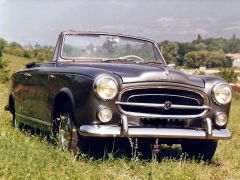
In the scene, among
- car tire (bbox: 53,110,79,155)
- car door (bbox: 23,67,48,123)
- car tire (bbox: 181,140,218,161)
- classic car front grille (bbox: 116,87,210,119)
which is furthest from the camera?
car door (bbox: 23,67,48,123)

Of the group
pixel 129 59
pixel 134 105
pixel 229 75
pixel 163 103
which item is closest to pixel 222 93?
pixel 163 103

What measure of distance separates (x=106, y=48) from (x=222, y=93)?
2.04 meters

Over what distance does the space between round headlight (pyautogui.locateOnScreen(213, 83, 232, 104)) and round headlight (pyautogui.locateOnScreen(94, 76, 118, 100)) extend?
1235mm

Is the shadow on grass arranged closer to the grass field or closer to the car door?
the grass field

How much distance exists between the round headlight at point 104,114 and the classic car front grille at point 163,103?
14 centimetres

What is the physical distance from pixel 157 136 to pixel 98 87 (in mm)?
→ 805

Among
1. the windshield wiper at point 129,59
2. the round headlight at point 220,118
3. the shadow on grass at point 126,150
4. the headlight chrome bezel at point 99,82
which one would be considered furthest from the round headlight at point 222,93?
the windshield wiper at point 129,59

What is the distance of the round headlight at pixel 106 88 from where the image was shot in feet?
15.2

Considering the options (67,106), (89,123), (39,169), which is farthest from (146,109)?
(39,169)

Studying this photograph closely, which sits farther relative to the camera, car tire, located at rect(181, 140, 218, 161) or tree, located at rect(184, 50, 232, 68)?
tree, located at rect(184, 50, 232, 68)

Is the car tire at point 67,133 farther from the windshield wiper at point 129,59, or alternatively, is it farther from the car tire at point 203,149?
the car tire at point 203,149

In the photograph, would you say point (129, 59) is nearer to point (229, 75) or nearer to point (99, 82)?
point (99, 82)

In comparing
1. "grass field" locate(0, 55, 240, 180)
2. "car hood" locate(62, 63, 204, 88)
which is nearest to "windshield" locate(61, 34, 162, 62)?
"car hood" locate(62, 63, 204, 88)

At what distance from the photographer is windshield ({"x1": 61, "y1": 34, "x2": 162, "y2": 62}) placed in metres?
6.32
